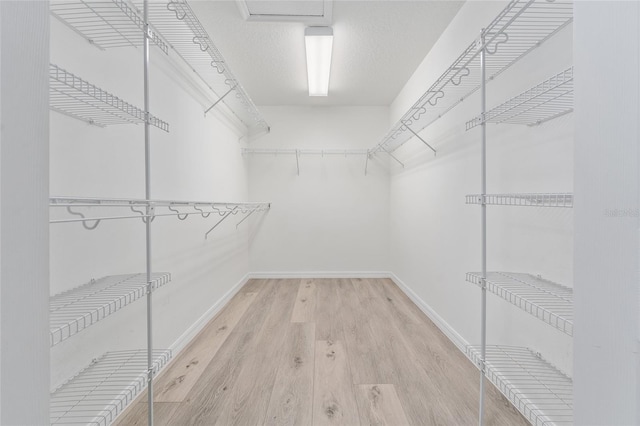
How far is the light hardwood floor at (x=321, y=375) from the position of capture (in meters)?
1.23

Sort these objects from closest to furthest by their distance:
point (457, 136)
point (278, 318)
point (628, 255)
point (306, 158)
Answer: point (628, 255) → point (457, 136) → point (278, 318) → point (306, 158)

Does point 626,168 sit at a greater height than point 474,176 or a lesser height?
lesser

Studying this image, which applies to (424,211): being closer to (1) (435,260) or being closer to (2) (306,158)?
(1) (435,260)

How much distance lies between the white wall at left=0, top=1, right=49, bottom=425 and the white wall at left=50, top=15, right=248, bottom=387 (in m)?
0.64

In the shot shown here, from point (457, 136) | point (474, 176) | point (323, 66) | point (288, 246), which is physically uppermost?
point (323, 66)

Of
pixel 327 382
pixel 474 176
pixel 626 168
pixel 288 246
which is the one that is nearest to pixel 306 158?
pixel 288 246

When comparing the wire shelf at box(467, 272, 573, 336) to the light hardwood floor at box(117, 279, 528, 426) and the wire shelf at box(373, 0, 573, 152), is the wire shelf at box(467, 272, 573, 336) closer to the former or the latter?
the light hardwood floor at box(117, 279, 528, 426)

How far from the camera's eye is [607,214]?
Answer: 57 centimetres

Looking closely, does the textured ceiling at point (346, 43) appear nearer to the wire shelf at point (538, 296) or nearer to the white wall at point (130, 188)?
the white wall at point (130, 188)

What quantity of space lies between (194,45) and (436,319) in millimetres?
2617

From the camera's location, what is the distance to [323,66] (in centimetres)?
240

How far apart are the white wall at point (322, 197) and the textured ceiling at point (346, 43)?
507 millimetres

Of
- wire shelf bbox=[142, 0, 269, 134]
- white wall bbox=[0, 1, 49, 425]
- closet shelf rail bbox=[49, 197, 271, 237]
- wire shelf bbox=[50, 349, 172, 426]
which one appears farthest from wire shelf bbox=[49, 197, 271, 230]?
wire shelf bbox=[142, 0, 269, 134]

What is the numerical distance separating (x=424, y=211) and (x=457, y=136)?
77 cm
